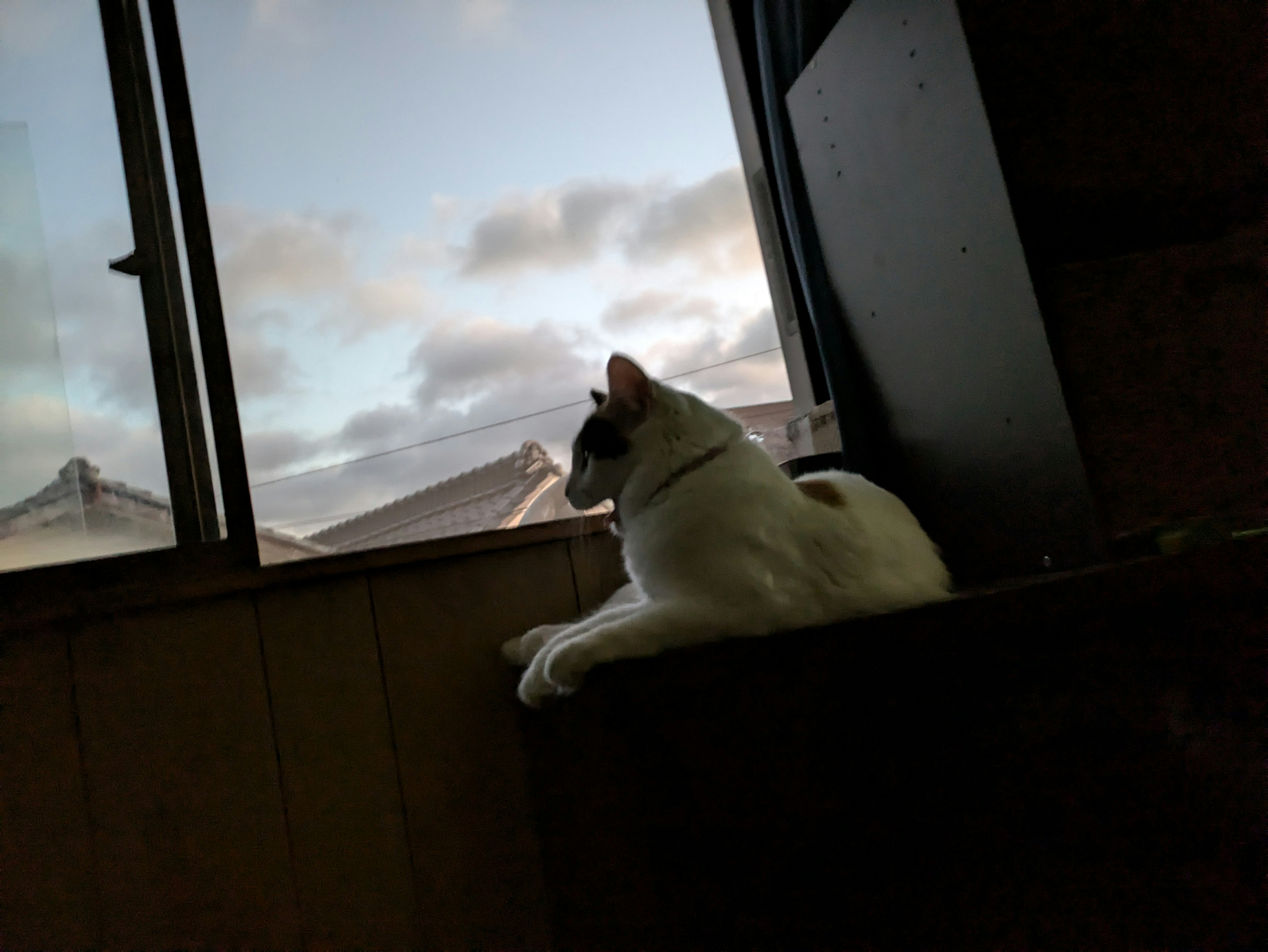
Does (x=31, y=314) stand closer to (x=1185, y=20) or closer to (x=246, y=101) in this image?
(x=246, y=101)

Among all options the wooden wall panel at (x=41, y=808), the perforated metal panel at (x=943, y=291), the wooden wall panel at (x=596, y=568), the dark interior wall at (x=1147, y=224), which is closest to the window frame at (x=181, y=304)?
the wooden wall panel at (x=596, y=568)

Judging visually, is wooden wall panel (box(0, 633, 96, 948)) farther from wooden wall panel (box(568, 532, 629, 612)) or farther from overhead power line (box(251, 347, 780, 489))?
wooden wall panel (box(568, 532, 629, 612))

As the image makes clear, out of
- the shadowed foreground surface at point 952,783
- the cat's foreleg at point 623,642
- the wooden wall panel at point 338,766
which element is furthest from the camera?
the wooden wall panel at point 338,766

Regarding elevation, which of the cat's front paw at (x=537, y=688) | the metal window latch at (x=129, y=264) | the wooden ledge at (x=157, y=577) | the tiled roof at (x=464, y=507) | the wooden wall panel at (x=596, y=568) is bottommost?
the cat's front paw at (x=537, y=688)

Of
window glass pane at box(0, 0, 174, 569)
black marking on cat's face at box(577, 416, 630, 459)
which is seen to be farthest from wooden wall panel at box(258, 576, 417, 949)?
black marking on cat's face at box(577, 416, 630, 459)

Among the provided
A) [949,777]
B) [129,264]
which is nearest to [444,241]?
[129,264]

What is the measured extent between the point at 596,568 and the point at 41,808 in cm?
74

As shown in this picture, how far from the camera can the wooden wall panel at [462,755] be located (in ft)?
3.05

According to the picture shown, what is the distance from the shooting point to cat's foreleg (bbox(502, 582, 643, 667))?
0.82m

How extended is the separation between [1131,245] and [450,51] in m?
1.14

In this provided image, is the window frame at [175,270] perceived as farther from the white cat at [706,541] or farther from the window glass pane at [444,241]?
the white cat at [706,541]

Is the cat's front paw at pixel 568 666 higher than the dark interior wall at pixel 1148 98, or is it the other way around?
the dark interior wall at pixel 1148 98

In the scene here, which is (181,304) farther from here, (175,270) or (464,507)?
(464,507)

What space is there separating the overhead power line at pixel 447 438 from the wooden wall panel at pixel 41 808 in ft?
1.08
